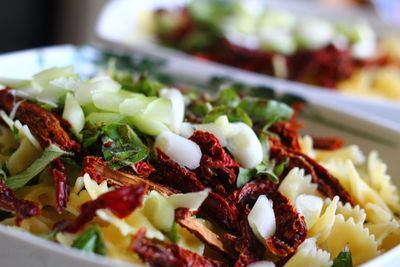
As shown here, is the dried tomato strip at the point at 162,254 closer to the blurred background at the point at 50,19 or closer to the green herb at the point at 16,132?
the green herb at the point at 16,132

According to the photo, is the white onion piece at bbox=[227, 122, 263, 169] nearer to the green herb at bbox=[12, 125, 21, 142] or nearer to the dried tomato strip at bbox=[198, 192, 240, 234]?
the dried tomato strip at bbox=[198, 192, 240, 234]

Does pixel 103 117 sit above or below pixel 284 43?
above

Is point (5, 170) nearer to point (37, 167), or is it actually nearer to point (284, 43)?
point (37, 167)

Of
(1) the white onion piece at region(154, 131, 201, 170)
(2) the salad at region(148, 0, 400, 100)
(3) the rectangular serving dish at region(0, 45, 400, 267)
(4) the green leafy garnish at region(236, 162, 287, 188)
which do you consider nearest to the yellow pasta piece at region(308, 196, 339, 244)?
(4) the green leafy garnish at region(236, 162, 287, 188)

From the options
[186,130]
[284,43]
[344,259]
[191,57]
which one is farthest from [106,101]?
[284,43]

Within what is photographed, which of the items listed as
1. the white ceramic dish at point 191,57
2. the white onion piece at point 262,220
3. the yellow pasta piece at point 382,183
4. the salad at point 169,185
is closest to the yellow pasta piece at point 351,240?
the salad at point 169,185

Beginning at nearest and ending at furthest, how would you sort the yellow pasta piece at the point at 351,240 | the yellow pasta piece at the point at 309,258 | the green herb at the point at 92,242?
the green herb at the point at 92,242, the yellow pasta piece at the point at 309,258, the yellow pasta piece at the point at 351,240
